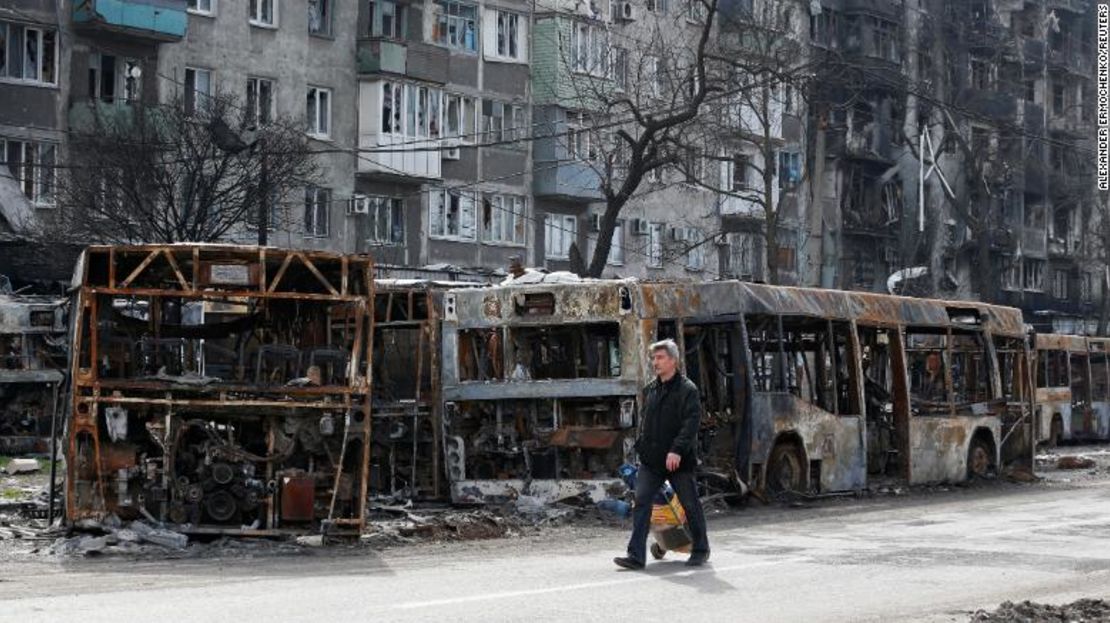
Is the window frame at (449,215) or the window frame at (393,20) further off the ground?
the window frame at (393,20)

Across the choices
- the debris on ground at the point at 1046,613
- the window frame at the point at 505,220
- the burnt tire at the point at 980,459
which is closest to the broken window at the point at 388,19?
the window frame at the point at 505,220

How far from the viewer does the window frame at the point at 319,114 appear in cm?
5238

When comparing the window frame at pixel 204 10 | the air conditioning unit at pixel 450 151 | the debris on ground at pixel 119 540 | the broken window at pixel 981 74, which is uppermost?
the broken window at pixel 981 74

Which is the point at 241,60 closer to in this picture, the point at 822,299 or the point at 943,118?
the point at 822,299

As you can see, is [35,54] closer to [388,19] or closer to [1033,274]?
[388,19]

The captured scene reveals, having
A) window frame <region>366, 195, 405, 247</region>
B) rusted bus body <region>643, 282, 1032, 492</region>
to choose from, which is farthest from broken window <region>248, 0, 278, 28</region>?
rusted bus body <region>643, 282, 1032, 492</region>

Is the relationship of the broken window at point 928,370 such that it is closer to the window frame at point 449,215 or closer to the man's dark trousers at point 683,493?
the man's dark trousers at point 683,493

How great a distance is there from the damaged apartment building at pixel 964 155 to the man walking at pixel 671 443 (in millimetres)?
50155

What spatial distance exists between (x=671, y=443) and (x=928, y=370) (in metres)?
13.6

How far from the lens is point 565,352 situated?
23375 mm

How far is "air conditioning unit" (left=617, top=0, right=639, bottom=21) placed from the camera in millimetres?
62188

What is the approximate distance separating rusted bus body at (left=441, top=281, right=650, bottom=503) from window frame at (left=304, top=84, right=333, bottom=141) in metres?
29.6

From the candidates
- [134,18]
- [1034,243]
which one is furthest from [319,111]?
[1034,243]

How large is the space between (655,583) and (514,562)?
2.09 metres
